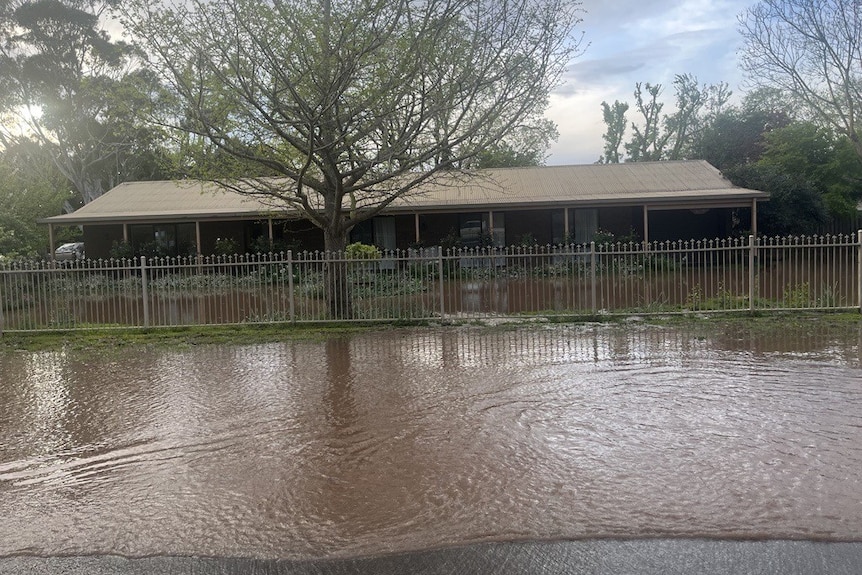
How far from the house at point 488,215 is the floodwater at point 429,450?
1485cm

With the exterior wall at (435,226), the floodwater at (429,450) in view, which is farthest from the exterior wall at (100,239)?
the floodwater at (429,450)

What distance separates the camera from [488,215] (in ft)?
87.5

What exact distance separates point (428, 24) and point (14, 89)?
32698mm

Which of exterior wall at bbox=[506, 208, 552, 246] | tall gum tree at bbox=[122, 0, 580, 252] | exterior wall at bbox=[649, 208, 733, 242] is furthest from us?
exterior wall at bbox=[649, 208, 733, 242]

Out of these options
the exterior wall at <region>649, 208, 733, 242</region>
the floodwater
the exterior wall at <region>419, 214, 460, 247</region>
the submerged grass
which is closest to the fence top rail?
the exterior wall at <region>419, 214, 460, 247</region>

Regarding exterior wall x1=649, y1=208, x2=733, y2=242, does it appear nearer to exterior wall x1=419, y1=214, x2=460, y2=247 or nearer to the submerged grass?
exterior wall x1=419, y1=214, x2=460, y2=247

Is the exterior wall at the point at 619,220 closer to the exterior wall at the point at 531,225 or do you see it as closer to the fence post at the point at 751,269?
the exterior wall at the point at 531,225

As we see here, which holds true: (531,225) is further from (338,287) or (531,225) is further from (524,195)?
(338,287)

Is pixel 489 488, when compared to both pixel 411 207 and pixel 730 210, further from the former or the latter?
pixel 730 210

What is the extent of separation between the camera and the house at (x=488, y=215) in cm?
2506

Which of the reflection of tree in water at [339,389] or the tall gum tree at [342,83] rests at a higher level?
the tall gum tree at [342,83]

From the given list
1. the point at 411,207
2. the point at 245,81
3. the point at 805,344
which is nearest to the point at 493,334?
the point at 805,344

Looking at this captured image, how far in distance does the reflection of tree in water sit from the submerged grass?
1353 millimetres

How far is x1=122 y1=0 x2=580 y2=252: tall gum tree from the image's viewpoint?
12.2m
